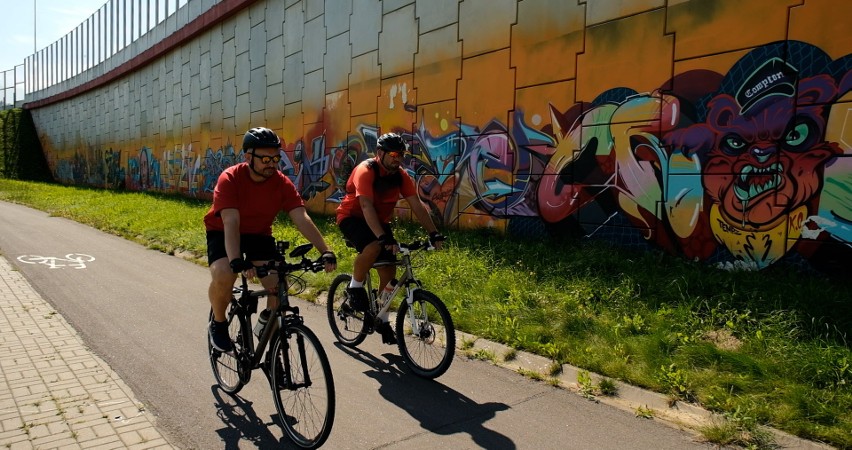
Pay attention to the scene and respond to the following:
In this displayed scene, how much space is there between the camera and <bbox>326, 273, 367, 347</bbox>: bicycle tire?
17.2ft

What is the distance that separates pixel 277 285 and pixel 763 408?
3.19 meters

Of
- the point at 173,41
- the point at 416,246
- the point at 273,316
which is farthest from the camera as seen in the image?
the point at 173,41

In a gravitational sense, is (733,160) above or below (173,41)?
below

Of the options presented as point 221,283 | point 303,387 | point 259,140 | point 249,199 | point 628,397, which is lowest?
point 628,397

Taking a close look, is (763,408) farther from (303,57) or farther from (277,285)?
(303,57)

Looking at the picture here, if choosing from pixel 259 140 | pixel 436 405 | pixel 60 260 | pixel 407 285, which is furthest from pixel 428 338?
pixel 60 260

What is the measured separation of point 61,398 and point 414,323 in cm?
258

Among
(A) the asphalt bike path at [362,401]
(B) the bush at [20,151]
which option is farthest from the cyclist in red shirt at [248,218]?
(B) the bush at [20,151]

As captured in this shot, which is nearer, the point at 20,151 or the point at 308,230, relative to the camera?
the point at 308,230

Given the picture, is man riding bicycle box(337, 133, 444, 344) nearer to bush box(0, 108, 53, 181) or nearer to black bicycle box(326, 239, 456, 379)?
black bicycle box(326, 239, 456, 379)

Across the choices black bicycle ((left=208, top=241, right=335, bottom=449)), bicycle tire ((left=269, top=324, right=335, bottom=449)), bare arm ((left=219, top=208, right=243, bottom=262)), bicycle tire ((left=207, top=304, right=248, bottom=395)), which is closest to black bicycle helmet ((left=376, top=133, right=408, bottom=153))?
black bicycle ((left=208, top=241, right=335, bottom=449))

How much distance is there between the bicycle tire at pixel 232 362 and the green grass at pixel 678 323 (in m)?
2.32

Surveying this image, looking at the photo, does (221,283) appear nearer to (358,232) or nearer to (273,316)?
(273,316)

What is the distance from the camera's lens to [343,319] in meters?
5.40
